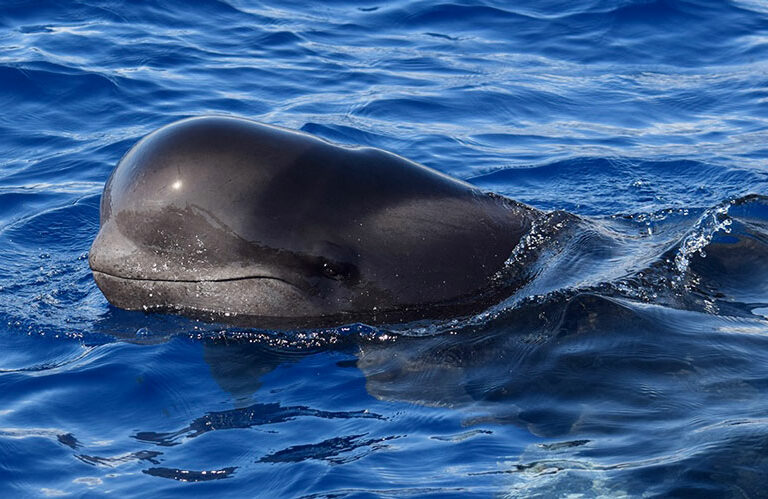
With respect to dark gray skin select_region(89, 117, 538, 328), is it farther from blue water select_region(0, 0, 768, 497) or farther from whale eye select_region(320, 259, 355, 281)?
blue water select_region(0, 0, 768, 497)

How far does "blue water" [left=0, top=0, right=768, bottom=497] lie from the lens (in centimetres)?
660

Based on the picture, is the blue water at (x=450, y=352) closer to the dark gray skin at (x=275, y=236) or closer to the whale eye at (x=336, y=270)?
the dark gray skin at (x=275, y=236)

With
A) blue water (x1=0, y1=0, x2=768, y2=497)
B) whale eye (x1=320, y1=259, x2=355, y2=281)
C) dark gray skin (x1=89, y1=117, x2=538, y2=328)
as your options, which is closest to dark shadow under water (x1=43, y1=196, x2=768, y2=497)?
blue water (x1=0, y1=0, x2=768, y2=497)

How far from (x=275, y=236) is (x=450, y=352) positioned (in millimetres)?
1446

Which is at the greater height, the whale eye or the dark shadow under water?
the whale eye

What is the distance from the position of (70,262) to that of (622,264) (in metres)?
4.98

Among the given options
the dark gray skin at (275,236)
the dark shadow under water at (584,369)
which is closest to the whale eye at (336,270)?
the dark gray skin at (275,236)

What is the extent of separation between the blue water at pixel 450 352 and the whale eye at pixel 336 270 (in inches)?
15.5

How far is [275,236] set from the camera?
7.90 m

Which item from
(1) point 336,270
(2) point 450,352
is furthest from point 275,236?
(2) point 450,352

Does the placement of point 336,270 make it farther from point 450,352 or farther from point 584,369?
point 584,369

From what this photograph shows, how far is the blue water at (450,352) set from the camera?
260 inches

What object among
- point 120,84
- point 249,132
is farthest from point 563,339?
point 120,84

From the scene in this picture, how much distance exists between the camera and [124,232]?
318 inches
